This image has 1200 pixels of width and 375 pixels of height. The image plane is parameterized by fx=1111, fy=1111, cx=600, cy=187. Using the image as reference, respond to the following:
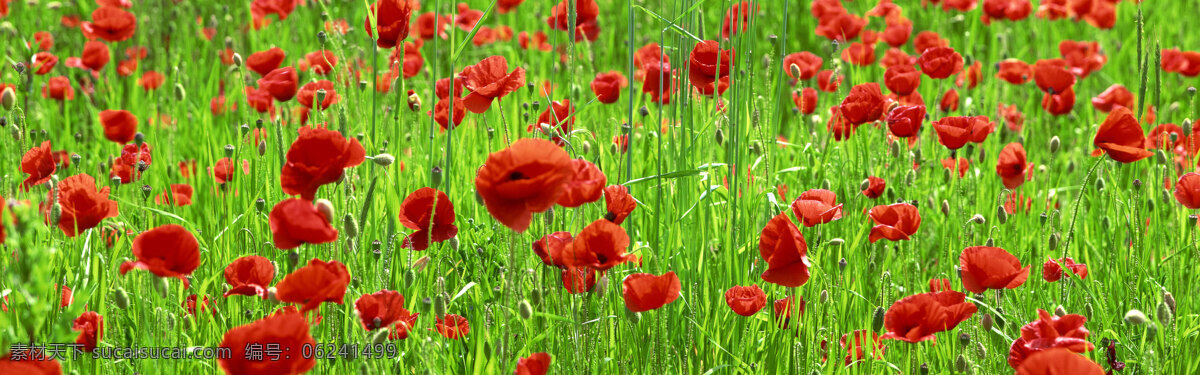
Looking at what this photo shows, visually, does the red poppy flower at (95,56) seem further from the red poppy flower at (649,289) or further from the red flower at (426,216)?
the red poppy flower at (649,289)

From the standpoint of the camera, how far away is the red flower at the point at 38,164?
1.88m

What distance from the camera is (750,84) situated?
6.98 feet

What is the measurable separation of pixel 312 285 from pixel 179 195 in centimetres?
107

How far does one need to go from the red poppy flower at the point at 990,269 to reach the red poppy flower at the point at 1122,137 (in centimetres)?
40

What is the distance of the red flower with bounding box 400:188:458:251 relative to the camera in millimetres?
1650

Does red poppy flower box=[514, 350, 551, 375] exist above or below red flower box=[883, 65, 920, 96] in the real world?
below

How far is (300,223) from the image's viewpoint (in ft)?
4.33

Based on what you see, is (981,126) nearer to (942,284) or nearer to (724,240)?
(942,284)

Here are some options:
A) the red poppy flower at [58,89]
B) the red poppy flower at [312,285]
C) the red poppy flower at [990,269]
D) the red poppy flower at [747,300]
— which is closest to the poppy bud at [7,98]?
the red poppy flower at [312,285]

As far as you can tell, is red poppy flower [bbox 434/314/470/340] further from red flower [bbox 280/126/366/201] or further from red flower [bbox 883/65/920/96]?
red flower [bbox 883/65/920/96]

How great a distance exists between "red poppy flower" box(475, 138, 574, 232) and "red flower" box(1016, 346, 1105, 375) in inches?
21.1

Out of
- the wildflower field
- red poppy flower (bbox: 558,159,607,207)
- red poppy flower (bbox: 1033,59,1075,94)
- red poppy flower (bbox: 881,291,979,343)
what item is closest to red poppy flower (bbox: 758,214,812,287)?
the wildflower field

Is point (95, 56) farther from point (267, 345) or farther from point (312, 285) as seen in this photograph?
point (267, 345)

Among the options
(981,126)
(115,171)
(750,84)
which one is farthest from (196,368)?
(981,126)
